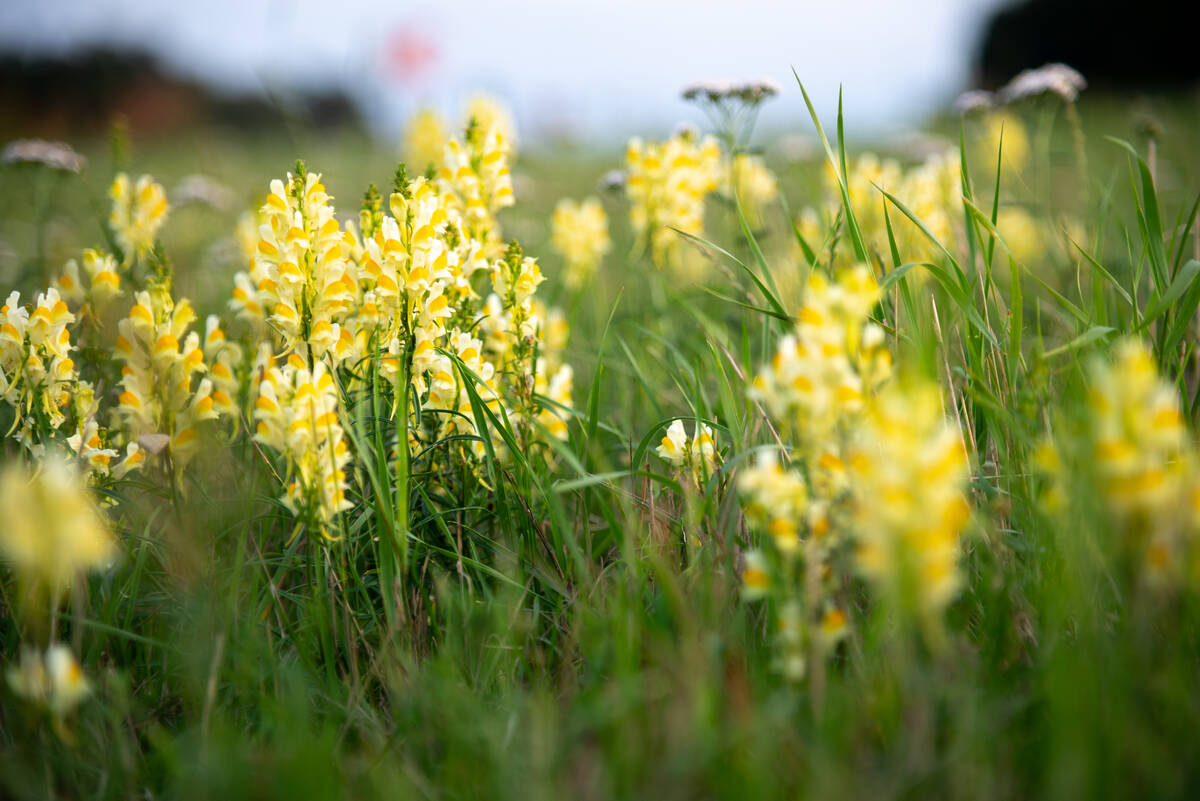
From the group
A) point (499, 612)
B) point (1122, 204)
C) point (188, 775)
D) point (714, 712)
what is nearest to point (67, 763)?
point (188, 775)

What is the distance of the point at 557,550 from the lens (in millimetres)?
1812

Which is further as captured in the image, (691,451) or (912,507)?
(691,451)

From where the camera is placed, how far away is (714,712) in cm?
121

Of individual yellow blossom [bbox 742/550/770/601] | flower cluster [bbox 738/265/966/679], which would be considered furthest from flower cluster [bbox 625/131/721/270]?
individual yellow blossom [bbox 742/550/770/601]

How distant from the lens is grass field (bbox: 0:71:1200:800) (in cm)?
109

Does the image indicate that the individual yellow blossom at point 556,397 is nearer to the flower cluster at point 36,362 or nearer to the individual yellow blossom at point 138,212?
the flower cluster at point 36,362

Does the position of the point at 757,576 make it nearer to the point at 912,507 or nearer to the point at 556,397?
the point at 912,507

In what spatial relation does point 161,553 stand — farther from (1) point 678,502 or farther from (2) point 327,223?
(1) point 678,502

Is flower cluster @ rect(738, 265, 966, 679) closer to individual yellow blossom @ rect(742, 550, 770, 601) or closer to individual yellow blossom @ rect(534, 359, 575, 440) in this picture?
individual yellow blossom @ rect(742, 550, 770, 601)

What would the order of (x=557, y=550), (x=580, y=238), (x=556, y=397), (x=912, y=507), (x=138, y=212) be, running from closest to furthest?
(x=912, y=507), (x=557, y=550), (x=556, y=397), (x=138, y=212), (x=580, y=238)

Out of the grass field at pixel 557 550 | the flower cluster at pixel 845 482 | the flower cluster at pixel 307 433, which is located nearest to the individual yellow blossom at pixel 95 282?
the grass field at pixel 557 550

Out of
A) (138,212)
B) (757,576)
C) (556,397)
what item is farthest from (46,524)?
(138,212)

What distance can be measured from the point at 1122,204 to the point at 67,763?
23.6 feet

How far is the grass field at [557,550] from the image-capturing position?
109 cm
